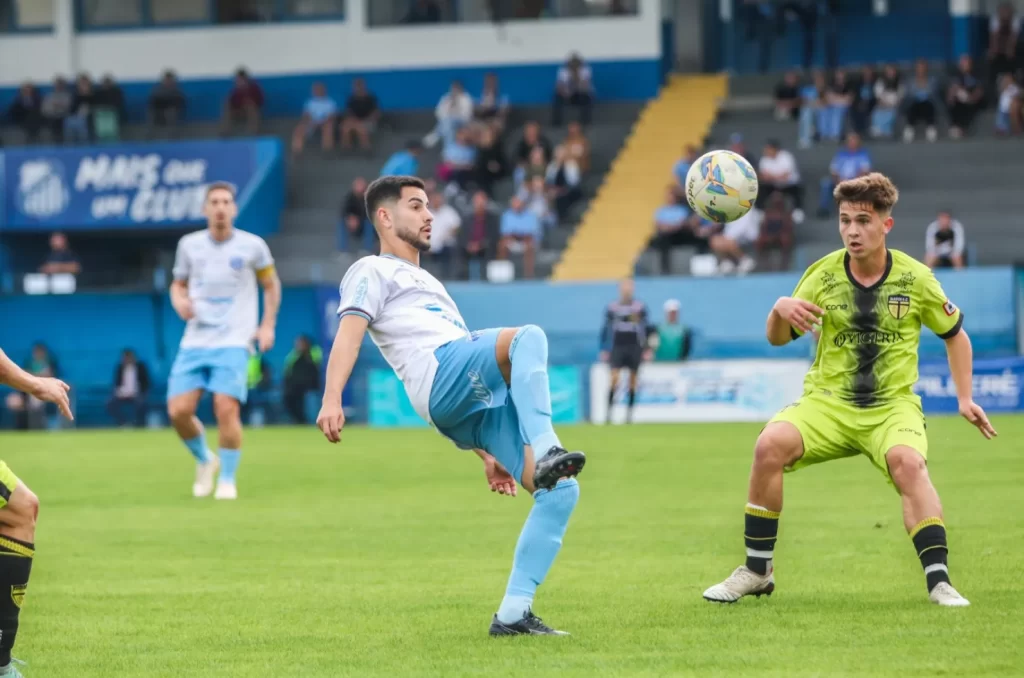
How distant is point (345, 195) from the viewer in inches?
1359

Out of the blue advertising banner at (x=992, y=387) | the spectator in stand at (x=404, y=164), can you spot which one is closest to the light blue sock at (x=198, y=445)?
the blue advertising banner at (x=992, y=387)

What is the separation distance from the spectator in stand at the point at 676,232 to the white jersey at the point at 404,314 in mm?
21589

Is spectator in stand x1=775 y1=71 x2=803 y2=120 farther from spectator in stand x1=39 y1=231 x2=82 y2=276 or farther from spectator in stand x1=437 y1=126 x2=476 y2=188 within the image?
spectator in stand x1=39 y1=231 x2=82 y2=276

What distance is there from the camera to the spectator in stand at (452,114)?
34.9 m

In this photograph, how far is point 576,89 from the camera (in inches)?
1385

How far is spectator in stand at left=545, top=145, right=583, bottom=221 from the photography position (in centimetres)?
3247

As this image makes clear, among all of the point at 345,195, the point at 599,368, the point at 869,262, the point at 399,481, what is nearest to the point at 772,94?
the point at 345,195

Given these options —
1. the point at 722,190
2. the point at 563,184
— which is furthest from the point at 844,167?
the point at 722,190

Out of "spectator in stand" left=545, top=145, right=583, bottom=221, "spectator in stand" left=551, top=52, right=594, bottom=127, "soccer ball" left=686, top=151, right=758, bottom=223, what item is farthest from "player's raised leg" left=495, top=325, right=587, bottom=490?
"spectator in stand" left=551, top=52, right=594, bottom=127

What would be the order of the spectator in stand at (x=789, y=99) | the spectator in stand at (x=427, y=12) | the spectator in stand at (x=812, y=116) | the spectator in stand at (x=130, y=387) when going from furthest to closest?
the spectator in stand at (x=427, y=12)
the spectator in stand at (x=789, y=99)
the spectator in stand at (x=812, y=116)
the spectator in stand at (x=130, y=387)

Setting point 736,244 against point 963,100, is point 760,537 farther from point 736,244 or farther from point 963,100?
point 963,100

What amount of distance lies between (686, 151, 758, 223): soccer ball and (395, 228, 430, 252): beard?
6.61 feet

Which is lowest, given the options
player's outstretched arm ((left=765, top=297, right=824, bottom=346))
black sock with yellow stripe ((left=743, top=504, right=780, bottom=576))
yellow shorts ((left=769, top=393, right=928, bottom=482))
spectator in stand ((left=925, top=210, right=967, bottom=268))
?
spectator in stand ((left=925, top=210, right=967, bottom=268))

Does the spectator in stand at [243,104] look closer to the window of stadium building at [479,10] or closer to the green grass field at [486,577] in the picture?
the window of stadium building at [479,10]
